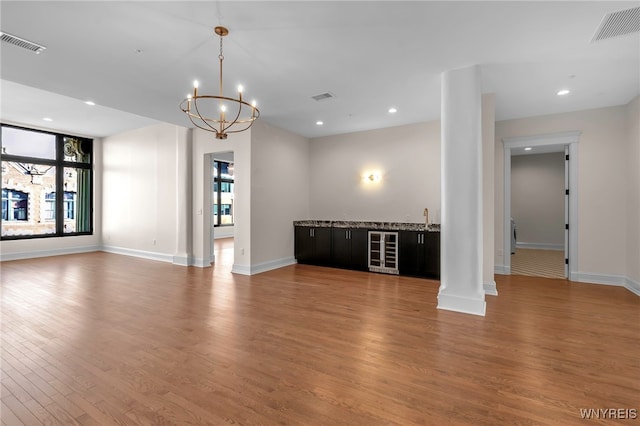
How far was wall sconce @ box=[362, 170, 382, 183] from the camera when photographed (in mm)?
6629

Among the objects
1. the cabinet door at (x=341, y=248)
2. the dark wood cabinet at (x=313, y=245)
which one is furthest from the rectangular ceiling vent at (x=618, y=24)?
the dark wood cabinet at (x=313, y=245)

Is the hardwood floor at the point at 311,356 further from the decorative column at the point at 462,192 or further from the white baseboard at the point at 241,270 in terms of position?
the white baseboard at the point at 241,270

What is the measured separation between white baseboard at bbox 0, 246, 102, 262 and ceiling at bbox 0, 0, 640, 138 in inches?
170

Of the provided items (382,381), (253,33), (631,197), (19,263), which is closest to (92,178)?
(19,263)

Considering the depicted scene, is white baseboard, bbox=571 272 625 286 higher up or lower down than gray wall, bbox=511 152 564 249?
lower down

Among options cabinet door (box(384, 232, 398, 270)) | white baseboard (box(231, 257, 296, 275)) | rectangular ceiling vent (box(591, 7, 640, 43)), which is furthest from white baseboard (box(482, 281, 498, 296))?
white baseboard (box(231, 257, 296, 275))

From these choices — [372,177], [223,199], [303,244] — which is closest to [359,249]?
[303,244]

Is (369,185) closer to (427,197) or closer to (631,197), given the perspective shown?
(427,197)

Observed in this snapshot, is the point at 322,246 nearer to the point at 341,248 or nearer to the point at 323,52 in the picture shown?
the point at 341,248

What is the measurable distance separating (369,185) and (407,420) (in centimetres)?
531

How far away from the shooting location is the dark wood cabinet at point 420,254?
5387 millimetres

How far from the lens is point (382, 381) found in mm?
2234

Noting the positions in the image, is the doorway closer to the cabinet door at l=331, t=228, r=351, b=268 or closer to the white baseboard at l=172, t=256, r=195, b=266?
the white baseboard at l=172, t=256, r=195, b=266

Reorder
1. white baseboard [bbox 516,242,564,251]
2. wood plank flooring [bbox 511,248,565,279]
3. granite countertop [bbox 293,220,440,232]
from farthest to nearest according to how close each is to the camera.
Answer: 1. white baseboard [bbox 516,242,564,251]
2. wood plank flooring [bbox 511,248,565,279]
3. granite countertop [bbox 293,220,440,232]
